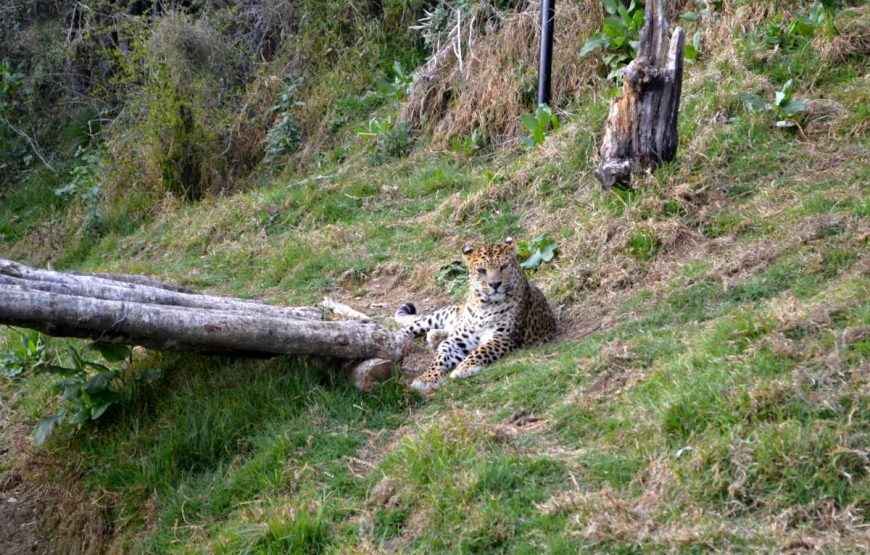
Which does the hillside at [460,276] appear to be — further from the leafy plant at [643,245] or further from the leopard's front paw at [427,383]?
the leopard's front paw at [427,383]

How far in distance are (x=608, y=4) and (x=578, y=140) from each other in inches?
83.5

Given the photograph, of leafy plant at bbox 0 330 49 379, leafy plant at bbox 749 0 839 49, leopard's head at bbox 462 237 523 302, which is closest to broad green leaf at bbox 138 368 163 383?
leafy plant at bbox 0 330 49 379

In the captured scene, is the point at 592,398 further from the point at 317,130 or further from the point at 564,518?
the point at 317,130

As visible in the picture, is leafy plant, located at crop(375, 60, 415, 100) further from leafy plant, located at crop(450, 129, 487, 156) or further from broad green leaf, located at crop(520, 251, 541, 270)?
broad green leaf, located at crop(520, 251, 541, 270)

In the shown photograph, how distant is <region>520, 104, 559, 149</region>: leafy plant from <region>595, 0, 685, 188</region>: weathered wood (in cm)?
222

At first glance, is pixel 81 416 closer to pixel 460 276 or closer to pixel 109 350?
pixel 109 350

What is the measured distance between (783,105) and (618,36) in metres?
2.63

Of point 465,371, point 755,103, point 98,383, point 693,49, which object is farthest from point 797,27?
point 98,383

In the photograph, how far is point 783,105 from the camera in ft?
Answer: 31.3

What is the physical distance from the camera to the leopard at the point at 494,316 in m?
7.90

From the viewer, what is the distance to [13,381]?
9.59 meters

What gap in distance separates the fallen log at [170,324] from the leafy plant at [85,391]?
58cm

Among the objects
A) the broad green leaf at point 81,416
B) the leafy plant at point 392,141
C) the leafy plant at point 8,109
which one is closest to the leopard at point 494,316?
the broad green leaf at point 81,416

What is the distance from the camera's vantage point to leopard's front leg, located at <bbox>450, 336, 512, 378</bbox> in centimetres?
755
